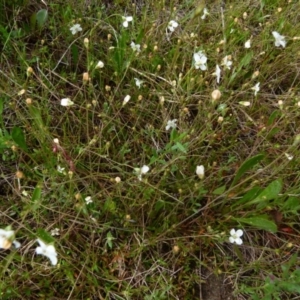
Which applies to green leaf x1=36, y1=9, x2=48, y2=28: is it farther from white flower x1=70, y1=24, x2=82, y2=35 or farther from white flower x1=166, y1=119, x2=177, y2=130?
white flower x1=166, y1=119, x2=177, y2=130

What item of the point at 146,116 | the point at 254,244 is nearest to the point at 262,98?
the point at 146,116

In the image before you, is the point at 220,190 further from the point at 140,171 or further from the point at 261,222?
the point at 140,171

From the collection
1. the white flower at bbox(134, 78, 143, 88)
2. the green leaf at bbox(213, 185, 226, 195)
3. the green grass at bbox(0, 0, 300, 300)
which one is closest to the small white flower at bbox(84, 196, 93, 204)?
the green grass at bbox(0, 0, 300, 300)

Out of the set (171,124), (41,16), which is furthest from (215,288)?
(41,16)

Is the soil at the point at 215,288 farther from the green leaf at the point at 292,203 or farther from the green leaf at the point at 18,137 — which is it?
the green leaf at the point at 18,137

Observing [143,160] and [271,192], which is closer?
[271,192]

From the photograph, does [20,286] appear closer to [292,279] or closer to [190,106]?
[292,279]

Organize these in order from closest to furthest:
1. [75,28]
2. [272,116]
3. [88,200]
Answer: [88,200], [272,116], [75,28]

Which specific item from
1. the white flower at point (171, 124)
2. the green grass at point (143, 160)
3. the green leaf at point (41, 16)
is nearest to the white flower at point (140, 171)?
the green grass at point (143, 160)
